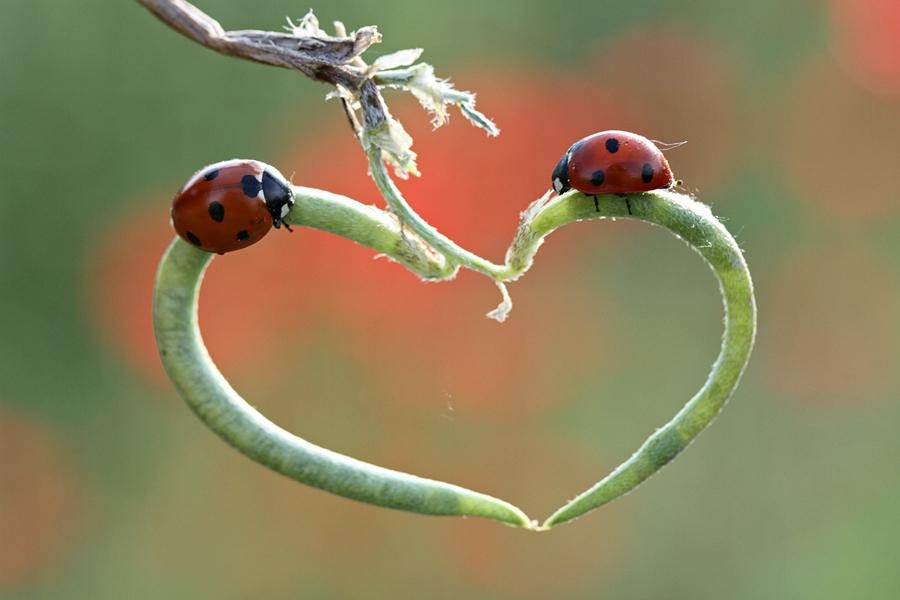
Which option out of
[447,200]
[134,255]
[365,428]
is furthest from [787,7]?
[134,255]

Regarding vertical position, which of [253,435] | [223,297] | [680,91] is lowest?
[253,435]

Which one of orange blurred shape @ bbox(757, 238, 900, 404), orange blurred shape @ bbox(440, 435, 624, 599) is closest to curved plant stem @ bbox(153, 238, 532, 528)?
orange blurred shape @ bbox(440, 435, 624, 599)

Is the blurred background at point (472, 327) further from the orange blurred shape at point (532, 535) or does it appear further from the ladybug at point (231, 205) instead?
the ladybug at point (231, 205)

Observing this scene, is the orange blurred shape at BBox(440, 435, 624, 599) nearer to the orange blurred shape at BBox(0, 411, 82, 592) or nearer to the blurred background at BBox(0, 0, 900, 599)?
the blurred background at BBox(0, 0, 900, 599)

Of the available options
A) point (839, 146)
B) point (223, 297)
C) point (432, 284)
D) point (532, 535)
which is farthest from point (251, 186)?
point (839, 146)

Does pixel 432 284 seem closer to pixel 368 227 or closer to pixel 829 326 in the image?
pixel 829 326

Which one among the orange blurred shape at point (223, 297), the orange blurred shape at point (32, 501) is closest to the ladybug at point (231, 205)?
the orange blurred shape at point (223, 297)
